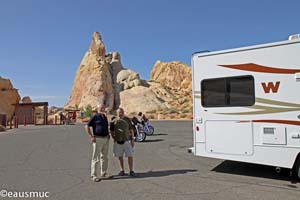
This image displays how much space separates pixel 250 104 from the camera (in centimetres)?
731

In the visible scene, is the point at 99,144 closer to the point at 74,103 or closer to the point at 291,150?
the point at 291,150

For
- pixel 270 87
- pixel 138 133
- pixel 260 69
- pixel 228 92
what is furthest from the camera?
pixel 138 133

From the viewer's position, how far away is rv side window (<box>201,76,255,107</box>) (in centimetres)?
738

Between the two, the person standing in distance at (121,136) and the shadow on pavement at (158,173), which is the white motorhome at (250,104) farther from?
the person standing in distance at (121,136)

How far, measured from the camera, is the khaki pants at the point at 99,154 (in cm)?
727

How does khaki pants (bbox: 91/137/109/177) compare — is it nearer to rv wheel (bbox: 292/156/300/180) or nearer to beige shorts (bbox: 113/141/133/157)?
beige shorts (bbox: 113/141/133/157)

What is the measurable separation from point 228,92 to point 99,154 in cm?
369

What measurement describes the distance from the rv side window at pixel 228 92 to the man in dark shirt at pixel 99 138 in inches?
109

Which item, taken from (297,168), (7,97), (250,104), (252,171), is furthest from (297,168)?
(7,97)

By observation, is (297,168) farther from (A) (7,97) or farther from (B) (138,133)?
(A) (7,97)

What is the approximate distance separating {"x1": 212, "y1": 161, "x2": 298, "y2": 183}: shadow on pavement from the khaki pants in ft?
10.5

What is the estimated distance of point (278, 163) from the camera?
22.3 ft

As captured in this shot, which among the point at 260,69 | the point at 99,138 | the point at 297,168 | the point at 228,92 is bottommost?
the point at 297,168

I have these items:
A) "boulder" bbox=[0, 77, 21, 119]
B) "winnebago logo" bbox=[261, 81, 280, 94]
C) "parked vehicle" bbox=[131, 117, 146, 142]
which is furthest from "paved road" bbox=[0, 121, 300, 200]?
"boulder" bbox=[0, 77, 21, 119]
